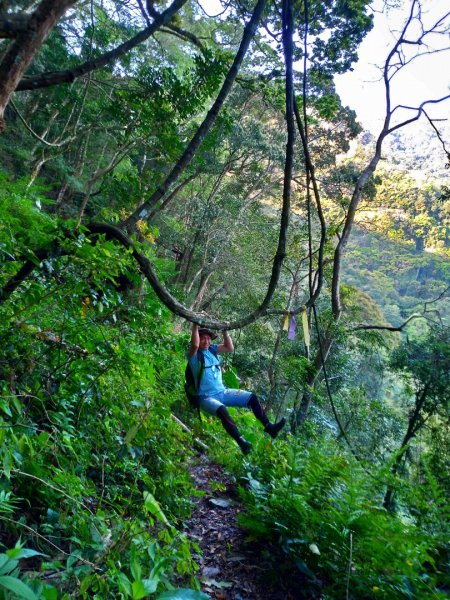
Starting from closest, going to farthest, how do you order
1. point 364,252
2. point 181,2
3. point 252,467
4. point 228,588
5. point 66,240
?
point 66,240
point 228,588
point 181,2
point 252,467
point 364,252

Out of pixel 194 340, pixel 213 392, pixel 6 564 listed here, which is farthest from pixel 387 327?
pixel 6 564

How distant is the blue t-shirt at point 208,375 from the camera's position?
4738mm

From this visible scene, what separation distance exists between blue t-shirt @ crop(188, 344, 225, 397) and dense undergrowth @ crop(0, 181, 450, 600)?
803mm

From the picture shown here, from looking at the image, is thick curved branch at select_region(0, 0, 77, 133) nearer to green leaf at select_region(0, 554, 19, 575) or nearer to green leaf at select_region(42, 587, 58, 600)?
green leaf at select_region(0, 554, 19, 575)

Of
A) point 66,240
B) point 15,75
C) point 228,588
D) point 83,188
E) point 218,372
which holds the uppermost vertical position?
point 83,188

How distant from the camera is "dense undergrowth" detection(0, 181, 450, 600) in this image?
2018 mm

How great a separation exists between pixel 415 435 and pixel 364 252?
24.3 meters

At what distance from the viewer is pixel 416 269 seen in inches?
1350

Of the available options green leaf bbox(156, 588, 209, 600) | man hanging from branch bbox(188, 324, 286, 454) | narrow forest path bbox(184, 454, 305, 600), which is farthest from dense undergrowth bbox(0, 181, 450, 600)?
man hanging from branch bbox(188, 324, 286, 454)

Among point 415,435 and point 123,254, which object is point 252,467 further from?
point 415,435

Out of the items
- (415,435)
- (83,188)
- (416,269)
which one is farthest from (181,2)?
(416,269)

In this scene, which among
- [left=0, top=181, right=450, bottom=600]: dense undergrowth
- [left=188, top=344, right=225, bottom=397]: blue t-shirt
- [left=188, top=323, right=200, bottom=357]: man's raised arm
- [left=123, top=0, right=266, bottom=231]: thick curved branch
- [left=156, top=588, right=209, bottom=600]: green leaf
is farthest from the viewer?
[left=188, top=344, right=225, bottom=397]: blue t-shirt

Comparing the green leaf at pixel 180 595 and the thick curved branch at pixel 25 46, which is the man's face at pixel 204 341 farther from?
the green leaf at pixel 180 595

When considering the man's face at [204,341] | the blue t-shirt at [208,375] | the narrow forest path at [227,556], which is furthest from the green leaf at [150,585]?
the man's face at [204,341]
